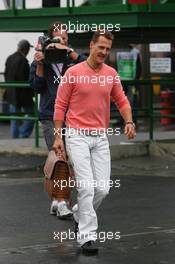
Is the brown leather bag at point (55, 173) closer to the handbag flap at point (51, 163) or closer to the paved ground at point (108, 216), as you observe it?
the handbag flap at point (51, 163)

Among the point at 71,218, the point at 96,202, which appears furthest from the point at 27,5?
the point at 96,202

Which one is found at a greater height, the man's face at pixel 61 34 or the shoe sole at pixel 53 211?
the man's face at pixel 61 34

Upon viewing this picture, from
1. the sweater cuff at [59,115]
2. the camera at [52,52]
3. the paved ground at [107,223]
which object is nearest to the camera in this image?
the paved ground at [107,223]

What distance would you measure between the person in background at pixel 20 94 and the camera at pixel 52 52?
663cm

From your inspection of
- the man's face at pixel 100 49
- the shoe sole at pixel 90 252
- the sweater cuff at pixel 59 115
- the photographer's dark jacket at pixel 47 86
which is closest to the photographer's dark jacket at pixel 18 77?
the photographer's dark jacket at pixel 47 86

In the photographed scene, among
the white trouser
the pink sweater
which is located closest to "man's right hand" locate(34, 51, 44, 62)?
the pink sweater

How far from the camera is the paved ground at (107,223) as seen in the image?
699 centimetres

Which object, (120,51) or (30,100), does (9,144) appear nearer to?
(30,100)

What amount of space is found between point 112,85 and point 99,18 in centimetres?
617

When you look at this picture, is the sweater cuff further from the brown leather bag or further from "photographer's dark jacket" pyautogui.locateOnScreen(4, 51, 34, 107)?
"photographer's dark jacket" pyautogui.locateOnScreen(4, 51, 34, 107)

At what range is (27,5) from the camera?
Result: 14.5m

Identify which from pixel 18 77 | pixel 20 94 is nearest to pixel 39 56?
pixel 20 94

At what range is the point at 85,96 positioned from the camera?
7.21m

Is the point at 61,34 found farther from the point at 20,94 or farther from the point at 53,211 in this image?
the point at 20,94
